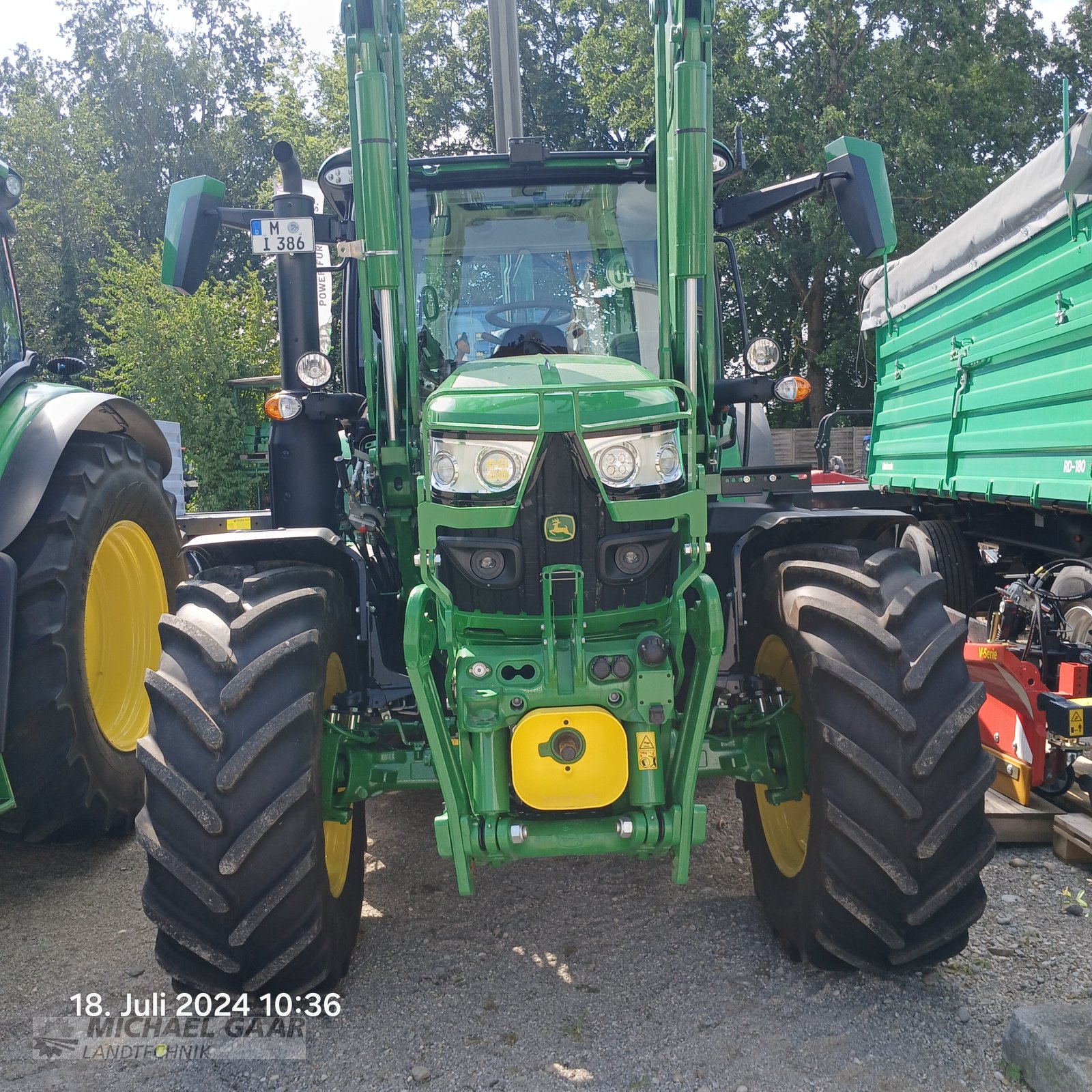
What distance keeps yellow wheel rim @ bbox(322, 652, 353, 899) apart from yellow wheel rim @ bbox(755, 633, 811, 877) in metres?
1.33

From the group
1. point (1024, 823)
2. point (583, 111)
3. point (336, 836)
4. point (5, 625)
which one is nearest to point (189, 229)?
point (5, 625)

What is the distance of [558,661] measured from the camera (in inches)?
106

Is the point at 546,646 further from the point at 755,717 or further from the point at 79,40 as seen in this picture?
the point at 79,40

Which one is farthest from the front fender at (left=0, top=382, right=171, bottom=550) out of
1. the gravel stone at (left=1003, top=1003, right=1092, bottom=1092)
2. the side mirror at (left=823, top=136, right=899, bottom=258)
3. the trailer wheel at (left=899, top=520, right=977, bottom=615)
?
Result: the trailer wheel at (left=899, top=520, right=977, bottom=615)

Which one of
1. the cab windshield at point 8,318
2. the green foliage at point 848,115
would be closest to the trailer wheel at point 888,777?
the cab windshield at point 8,318

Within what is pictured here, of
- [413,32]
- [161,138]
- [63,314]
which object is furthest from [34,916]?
[161,138]

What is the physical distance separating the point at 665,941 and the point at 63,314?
97.4 ft

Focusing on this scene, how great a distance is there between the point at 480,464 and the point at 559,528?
0.27 m

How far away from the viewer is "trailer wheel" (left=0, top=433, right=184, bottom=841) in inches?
139

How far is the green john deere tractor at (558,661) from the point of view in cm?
259

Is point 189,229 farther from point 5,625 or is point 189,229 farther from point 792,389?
point 792,389

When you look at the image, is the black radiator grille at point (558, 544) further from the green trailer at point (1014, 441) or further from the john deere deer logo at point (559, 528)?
the green trailer at point (1014, 441)

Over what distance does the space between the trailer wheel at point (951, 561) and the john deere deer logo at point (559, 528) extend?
15.7 feet

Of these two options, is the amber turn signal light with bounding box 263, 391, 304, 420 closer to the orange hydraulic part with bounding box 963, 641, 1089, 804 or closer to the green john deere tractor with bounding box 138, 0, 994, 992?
the green john deere tractor with bounding box 138, 0, 994, 992
